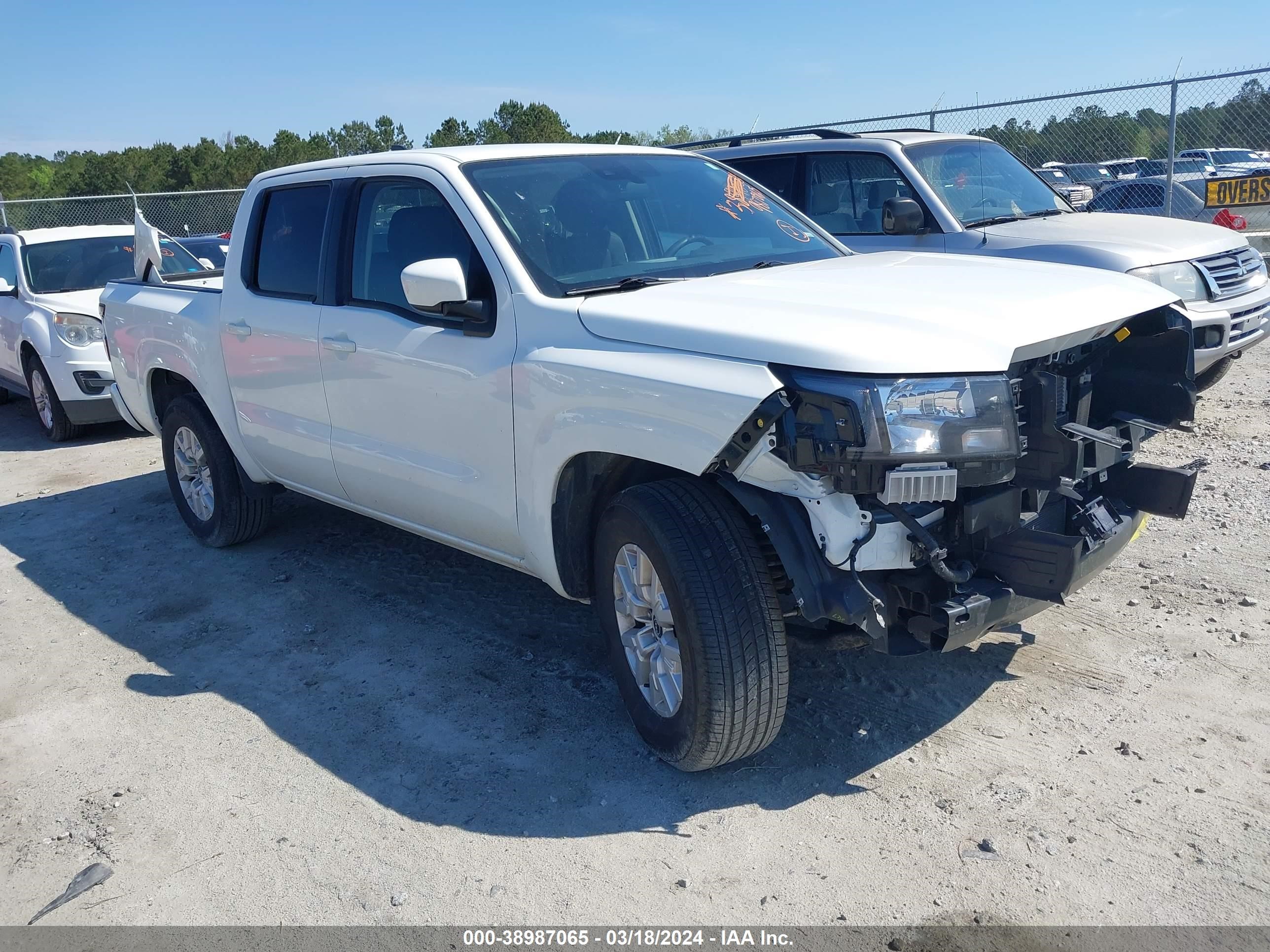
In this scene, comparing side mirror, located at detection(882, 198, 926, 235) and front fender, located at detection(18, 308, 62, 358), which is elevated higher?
side mirror, located at detection(882, 198, 926, 235)

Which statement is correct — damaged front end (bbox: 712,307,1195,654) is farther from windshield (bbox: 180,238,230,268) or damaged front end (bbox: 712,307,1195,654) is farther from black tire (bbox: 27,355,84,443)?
windshield (bbox: 180,238,230,268)

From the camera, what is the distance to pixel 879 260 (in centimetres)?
429

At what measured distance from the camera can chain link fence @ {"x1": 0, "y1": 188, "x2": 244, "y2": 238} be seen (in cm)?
2066

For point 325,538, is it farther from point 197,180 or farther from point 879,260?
point 197,180

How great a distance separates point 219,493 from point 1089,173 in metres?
Answer: 12.5

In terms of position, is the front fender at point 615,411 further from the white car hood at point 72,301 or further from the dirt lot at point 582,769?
the white car hood at point 72,301

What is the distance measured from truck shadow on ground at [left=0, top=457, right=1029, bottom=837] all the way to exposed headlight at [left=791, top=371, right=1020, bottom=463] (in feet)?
3.86

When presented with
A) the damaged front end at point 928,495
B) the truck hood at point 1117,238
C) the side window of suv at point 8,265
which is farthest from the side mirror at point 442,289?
the side window of suv at point 8,265

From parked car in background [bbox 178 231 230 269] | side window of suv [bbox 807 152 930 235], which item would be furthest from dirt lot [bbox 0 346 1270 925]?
parked car in background [bbox 178 231 230 269]

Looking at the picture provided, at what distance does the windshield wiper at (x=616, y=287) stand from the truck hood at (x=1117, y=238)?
3.86 metres

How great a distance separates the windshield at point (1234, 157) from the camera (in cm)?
1341

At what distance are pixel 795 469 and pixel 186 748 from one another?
250cm

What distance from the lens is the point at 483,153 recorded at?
442 cm

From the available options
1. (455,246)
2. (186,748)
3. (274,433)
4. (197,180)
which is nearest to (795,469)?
(455,246)
